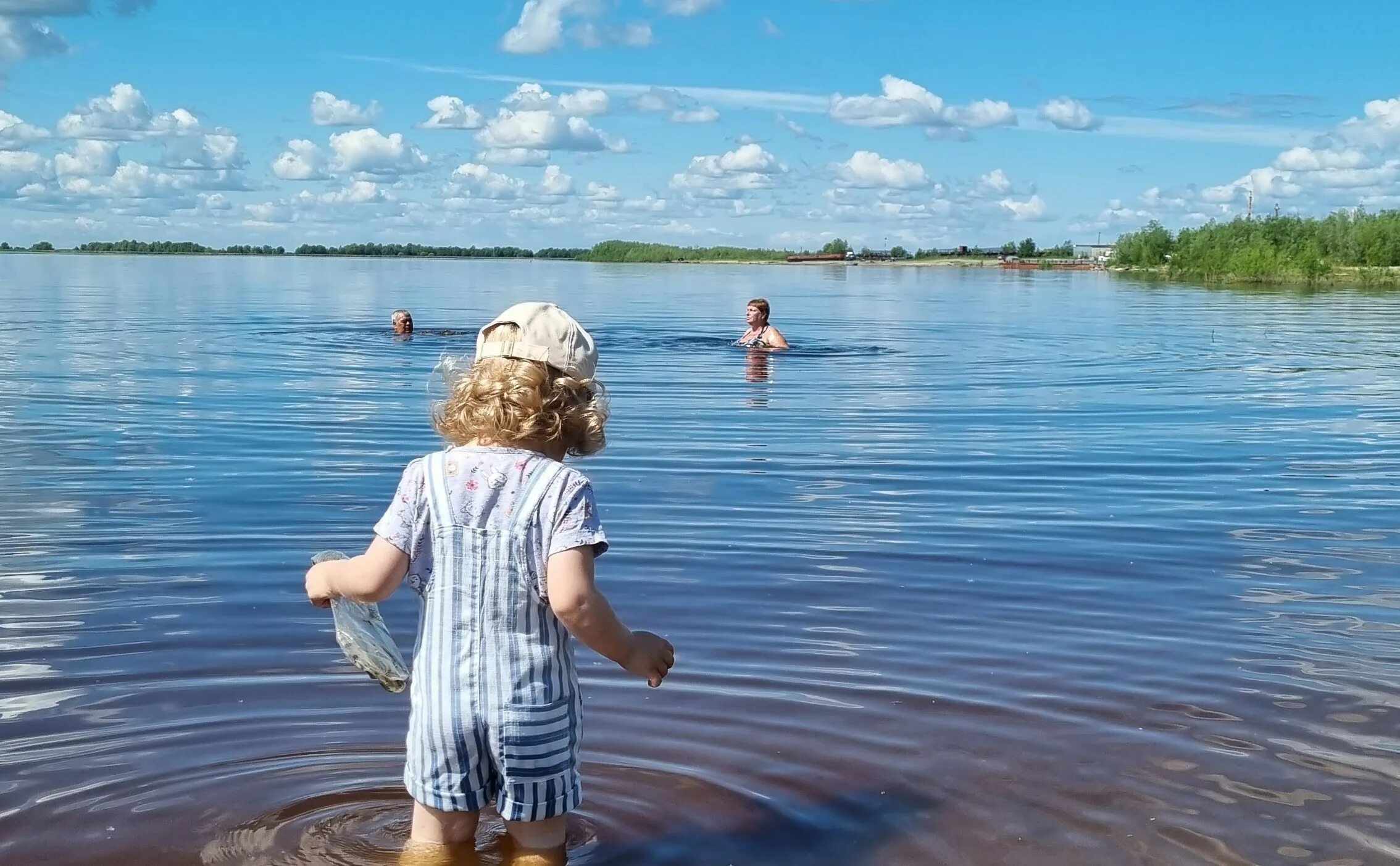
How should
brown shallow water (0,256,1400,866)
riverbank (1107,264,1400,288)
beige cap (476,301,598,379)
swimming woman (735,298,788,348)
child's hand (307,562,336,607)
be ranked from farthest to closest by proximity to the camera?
riverbank (1107,264,1400,288), swimming woman (735,298,788,348), brown shallow water (0,256,1400,866), child's hand (307,562,336,607), beige cap (476,301,598,379)

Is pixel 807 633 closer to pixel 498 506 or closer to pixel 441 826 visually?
pixel 441 826

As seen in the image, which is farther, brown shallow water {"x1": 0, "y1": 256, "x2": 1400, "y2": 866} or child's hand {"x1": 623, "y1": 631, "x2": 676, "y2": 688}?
brown shallow water {"x1": 0, "y1": 256, "x2": 1400, "y2": 866}

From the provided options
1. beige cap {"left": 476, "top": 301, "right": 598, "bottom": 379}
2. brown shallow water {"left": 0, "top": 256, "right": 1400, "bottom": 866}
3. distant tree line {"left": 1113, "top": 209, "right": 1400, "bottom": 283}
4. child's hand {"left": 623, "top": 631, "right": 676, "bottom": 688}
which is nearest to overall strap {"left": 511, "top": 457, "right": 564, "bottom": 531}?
beige cap {"left": 476, "top": 301, "right": 598, "bottom": 379}

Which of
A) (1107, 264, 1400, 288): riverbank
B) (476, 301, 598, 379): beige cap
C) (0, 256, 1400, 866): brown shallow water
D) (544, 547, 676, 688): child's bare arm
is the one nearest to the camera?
(544, 547, 676, 688): child's bare arm

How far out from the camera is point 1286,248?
278 feet

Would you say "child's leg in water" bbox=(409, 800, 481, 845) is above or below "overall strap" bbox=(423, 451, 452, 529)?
below

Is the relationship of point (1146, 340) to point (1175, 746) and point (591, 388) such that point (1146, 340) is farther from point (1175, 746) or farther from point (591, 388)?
point (591, 388)

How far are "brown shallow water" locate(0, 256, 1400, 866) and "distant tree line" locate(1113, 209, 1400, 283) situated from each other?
229 ft

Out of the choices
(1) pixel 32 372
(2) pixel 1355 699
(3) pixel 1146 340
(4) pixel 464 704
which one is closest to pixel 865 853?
(4) pixel 464 704

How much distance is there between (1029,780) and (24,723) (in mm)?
4084

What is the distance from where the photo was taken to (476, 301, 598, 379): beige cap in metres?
3.81

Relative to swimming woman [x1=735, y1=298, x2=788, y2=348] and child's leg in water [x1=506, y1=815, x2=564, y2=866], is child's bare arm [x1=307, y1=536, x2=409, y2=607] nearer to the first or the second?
child's leg in water [x1=506, y1=815, x2=564, y2=866]

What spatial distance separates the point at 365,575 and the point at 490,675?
0.45 metres

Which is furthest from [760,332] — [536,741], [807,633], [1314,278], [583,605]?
[1314,278]
